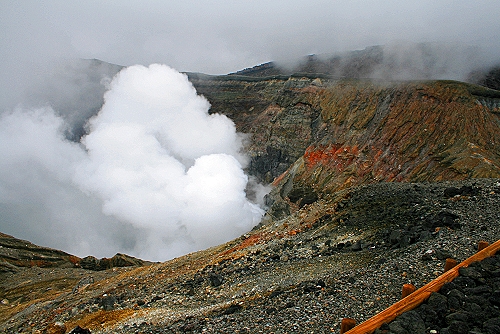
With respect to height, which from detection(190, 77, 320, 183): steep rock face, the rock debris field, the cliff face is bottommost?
the rock debris field

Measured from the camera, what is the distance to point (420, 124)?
3073 centimetres

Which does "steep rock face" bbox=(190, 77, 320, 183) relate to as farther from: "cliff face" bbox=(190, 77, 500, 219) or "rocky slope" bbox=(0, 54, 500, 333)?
"rocky slope" bbox=(0, 54, 500, 333)

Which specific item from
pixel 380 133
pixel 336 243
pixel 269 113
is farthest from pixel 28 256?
pixel 380 133

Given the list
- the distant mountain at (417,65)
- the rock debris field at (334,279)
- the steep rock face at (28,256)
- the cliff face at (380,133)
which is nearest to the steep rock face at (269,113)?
the cliff face at (380,133)

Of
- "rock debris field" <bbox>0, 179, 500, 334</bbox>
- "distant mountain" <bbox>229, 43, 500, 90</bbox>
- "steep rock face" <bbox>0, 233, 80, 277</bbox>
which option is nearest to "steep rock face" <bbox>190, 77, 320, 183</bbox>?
"distant mountain" <bbox>229, 43, 500, 90</bbox>

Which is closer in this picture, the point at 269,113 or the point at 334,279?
the point at 334,279

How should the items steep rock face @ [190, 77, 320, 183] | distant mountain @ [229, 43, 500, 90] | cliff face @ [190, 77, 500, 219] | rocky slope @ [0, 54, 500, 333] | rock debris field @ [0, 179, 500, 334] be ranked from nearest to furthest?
rock debris field @ [0, 179, 500, 334] < rocky slope @ [0, 54, 500, 333] < cliff face @ [190, 77, 500, 219] < distant mountain @ [229, 43, 500, 90] < steep rock face @ [190, 77, 320, 183]

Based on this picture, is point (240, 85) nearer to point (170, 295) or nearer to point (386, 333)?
point (170, 295)

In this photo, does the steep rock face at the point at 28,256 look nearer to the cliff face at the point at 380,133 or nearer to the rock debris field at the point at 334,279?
the rock debris field at the point at 334,279

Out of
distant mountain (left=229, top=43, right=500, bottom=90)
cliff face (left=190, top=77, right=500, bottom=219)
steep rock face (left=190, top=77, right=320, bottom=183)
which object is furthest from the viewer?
steep rock face (left=190, top=77, right=320, bottom=183)

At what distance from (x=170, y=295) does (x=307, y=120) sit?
4006 cm

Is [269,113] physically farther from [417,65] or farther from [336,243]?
[336,243]

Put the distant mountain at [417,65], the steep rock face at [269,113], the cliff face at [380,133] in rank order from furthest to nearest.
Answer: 1. the steep rock face at [269,113]
2. the distant mountain at [417,65]
3. the cliff face at [380,133]

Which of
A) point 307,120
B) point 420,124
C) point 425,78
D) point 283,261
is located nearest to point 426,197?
point 283,261
